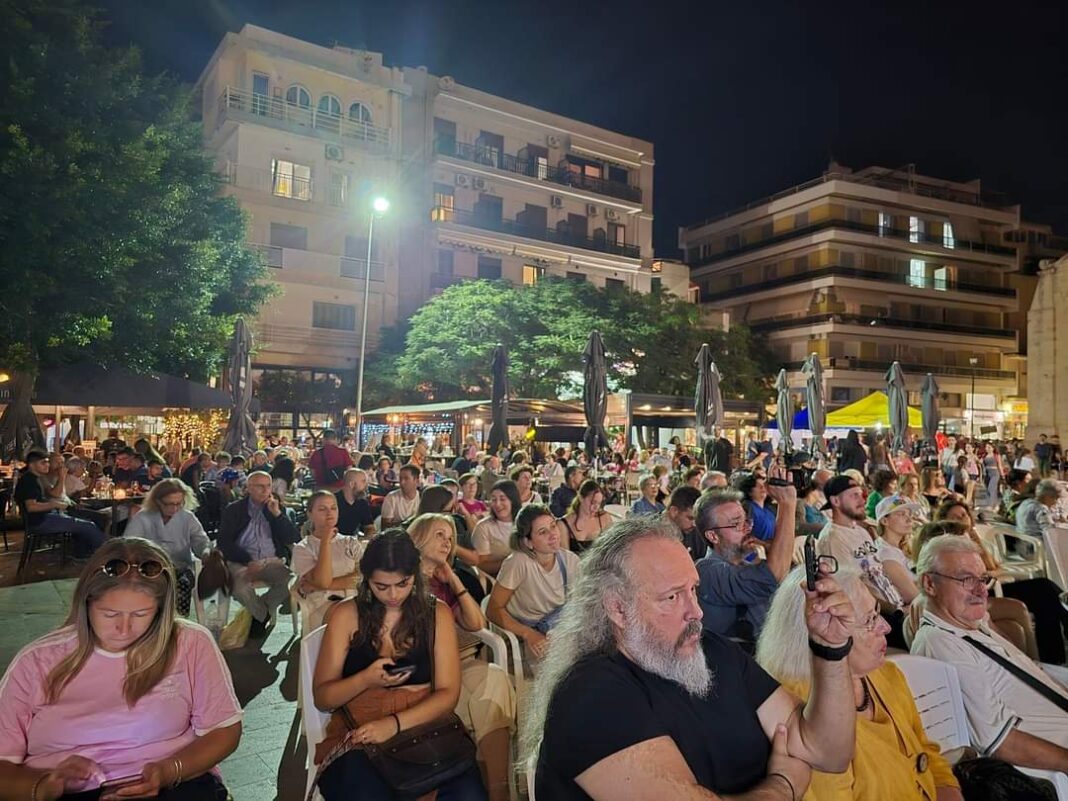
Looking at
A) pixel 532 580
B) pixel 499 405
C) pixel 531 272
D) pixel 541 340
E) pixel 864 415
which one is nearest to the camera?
pixel 532 580

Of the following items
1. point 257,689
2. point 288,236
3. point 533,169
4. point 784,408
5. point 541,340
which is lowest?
point 257,689

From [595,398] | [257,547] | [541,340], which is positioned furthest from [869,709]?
[541,340]

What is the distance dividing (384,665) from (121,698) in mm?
976

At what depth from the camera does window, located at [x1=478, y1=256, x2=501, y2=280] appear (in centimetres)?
3738

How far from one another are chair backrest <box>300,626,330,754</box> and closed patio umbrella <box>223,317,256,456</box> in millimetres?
10645

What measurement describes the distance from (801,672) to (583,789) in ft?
3.69

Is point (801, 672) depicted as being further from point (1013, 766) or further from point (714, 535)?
point (714, 535)

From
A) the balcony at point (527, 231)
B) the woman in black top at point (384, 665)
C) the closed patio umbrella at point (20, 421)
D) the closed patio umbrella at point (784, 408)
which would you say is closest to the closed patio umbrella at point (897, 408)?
the closed patio umbrella at point (784, 408)

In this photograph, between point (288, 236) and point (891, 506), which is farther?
point (288, 236)

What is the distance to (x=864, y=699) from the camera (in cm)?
255

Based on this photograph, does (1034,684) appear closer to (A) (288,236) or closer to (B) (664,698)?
(B) (664,698)

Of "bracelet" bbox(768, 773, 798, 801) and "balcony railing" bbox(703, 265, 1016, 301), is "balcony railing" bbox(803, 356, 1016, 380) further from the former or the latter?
"bracelet" bbox(768, 773, 798, 801)

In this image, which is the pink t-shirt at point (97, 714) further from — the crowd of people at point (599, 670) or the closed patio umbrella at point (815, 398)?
the closed patio umbrella at point (815, 398)

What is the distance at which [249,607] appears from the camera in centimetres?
604
